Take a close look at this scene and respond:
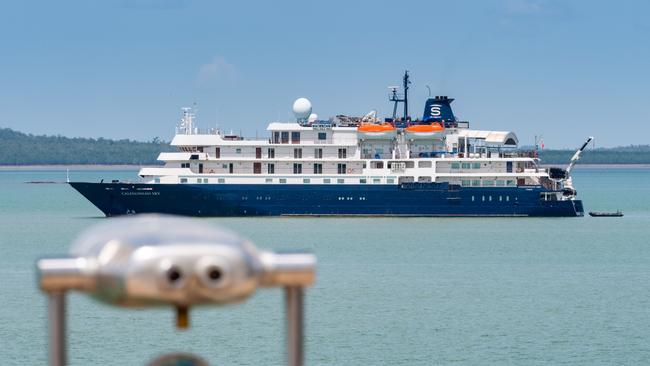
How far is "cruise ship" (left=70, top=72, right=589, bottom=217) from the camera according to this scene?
6812cm

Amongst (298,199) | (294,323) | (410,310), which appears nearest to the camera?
(294,323)

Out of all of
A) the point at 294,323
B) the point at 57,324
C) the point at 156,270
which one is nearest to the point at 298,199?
the point at 294,323

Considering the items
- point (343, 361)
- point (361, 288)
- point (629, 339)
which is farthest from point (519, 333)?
point (361, 288)

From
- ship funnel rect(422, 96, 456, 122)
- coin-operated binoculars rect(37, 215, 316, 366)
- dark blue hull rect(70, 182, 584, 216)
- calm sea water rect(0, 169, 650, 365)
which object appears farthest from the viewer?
ship funnel rect(422, 96, 456, 122)

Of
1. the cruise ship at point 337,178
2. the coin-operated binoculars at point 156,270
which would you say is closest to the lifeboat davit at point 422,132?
the cruise ship at point 337,178

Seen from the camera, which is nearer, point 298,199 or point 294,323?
point 294,323

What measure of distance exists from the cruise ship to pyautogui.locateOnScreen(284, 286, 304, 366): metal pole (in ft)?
210

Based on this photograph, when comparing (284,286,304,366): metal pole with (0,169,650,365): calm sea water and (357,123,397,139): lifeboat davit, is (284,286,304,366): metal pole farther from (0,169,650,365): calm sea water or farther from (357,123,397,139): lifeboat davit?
(357,123,397,139): lifeboat davit

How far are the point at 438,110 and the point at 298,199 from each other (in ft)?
39.4

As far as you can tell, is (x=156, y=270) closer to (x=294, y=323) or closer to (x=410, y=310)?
(x=294, y=323)

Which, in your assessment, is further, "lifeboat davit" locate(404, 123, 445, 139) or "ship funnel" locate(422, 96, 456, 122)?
"ship funnel" locate(422, 96, 456, 122)

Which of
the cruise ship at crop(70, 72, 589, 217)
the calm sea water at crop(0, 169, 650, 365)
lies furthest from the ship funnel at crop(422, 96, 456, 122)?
the calm sea water at crop(0, 169, 650, 365)

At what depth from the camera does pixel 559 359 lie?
27.0 m

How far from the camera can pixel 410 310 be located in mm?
34500
